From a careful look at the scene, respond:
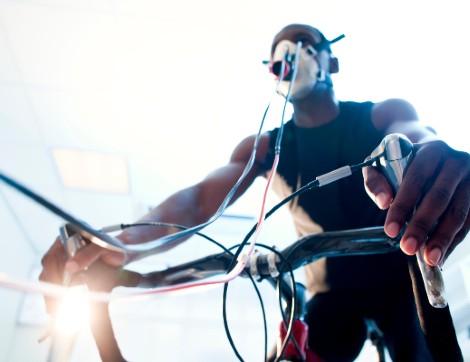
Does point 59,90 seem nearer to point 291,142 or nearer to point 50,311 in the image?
point 291,142

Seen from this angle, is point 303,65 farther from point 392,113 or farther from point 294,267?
point 294,267

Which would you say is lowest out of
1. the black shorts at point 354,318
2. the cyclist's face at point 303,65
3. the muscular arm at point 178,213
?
the black shorts at point 354,318

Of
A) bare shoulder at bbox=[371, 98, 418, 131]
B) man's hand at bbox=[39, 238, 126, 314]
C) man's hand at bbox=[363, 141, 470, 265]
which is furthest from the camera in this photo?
bare shoulder at bbox=[371, 98, 418, 131]

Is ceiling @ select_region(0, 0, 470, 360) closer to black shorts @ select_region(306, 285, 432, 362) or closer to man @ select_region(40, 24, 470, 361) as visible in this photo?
man @ select_region(40, 24, 470, 361)

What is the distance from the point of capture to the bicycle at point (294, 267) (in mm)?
416

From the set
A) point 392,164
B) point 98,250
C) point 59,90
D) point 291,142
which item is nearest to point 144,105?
point 59,90

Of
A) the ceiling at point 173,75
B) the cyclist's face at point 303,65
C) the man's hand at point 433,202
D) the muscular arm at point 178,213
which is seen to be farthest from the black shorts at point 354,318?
→ the ceiling at point 173,75

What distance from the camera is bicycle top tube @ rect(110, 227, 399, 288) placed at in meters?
0.52

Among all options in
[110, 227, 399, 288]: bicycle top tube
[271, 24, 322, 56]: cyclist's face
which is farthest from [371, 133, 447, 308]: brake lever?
[271, 24, 322, 56]: cyclist's face

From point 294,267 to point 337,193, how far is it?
1.33 feet

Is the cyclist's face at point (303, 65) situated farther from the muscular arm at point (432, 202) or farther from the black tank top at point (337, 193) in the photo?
the muscular arm at point (432, 202)

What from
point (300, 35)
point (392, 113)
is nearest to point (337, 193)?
point (392, 113)

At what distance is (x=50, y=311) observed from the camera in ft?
1.74

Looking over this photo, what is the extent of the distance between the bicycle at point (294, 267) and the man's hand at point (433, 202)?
0.7 inches
